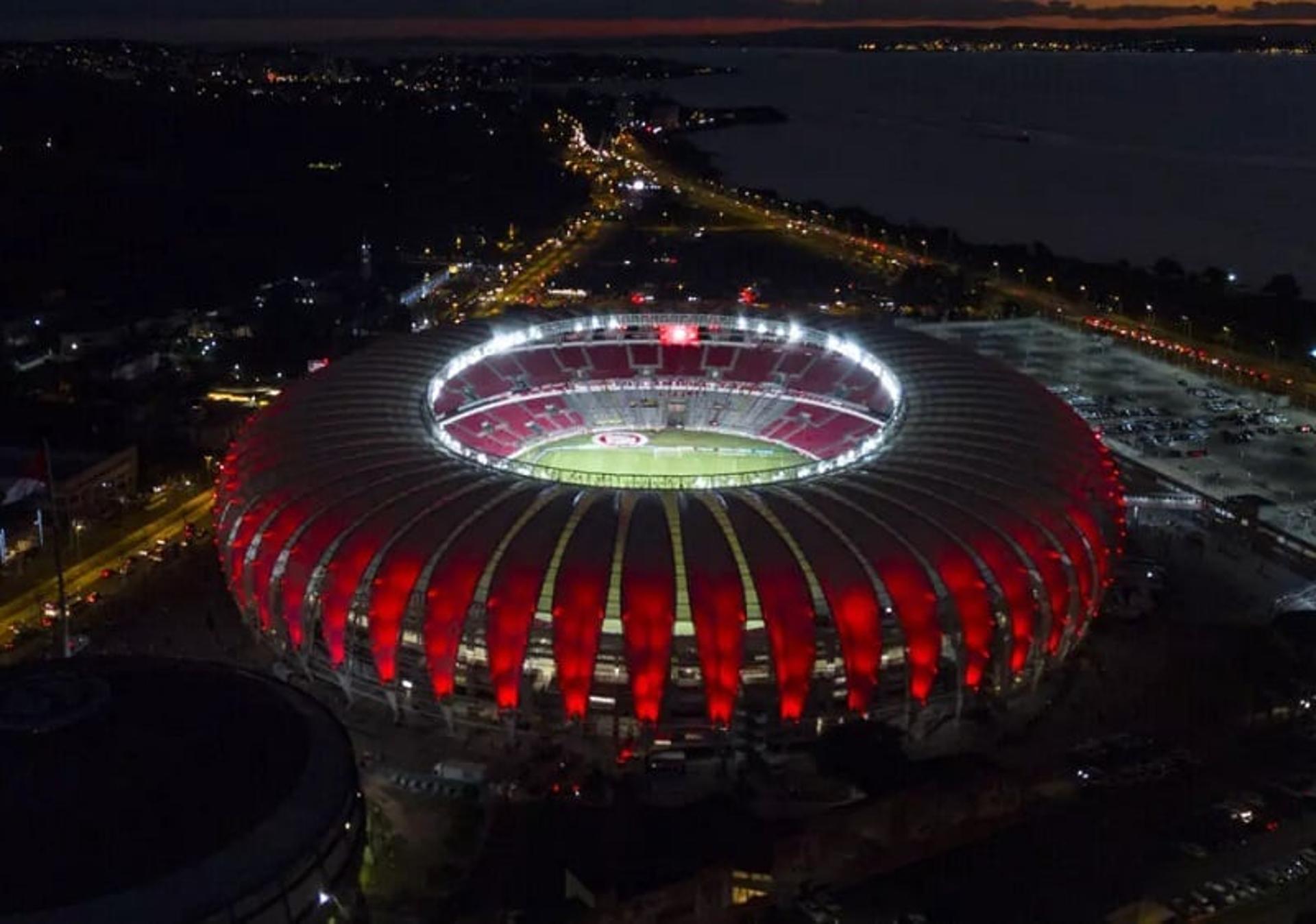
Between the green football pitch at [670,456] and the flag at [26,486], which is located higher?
the green football pitch at [670,456]

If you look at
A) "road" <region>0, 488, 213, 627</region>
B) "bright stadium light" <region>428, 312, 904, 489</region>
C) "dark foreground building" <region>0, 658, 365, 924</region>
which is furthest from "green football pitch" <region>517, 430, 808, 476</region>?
"dark foreground building" <region>0, 658, 365, 924</region>

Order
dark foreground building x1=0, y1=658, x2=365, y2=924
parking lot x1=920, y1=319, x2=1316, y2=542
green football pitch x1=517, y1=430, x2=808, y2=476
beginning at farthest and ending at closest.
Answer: parking lot x1=920, y1=319, x2=1316, y2=542 < green football pitch x1=517, y1=430, x2=808, y2=476 < dark foreground building x1=0, y1=658, x2=365, y2=924

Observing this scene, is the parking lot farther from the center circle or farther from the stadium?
the center circle


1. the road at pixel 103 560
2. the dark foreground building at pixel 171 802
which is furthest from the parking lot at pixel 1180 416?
the road at pixel 103 560

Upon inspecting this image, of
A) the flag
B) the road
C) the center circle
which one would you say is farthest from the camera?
the center circle

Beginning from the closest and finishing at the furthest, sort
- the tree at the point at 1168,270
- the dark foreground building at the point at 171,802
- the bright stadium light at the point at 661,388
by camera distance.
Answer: the dark foreground building at the point at 171,802 → the bright stadium light at the point at 661,388 → the tree at the point at 1168,270

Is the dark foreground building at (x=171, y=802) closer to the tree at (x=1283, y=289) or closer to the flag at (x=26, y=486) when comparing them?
the flag at (x=26, y=486)
